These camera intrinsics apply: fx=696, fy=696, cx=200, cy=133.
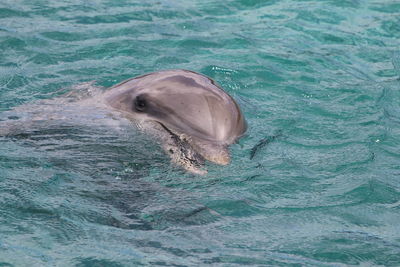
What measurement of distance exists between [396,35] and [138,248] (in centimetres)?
823

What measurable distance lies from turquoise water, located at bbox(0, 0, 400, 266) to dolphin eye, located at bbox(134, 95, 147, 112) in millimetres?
236

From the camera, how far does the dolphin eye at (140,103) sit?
6375 mm

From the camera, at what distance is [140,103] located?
21.0 feet

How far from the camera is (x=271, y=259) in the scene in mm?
4816

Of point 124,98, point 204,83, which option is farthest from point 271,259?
point 124,98

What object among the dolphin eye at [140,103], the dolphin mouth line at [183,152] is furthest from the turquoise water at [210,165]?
the dolphin eye at [140,103]

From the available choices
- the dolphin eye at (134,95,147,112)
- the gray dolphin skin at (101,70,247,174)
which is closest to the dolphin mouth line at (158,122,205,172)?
the gray dolphin skin at (101,70,247,174)

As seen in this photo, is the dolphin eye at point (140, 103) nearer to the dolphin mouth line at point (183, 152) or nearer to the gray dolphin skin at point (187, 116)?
the gray dolphin skin at point (187, 116)

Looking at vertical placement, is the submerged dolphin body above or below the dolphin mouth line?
above

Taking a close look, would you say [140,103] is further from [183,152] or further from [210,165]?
[210,165]

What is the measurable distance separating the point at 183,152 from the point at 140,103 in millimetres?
740

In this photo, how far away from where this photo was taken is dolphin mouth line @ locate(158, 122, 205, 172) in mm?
5824

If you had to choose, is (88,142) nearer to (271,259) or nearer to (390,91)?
(271,259)

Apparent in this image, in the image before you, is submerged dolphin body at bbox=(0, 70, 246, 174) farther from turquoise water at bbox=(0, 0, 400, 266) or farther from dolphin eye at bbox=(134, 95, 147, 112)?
turquoise water at bbox=(0, 0, 400, 266)
